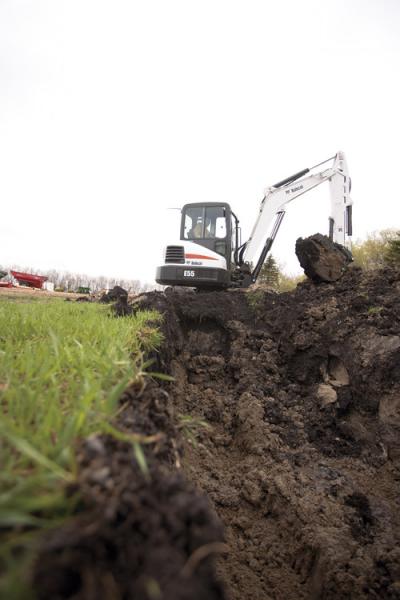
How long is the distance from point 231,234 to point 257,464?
23.4ft

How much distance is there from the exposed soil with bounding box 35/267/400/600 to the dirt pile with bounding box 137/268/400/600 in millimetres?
15

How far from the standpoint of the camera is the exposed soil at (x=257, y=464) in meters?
0.74

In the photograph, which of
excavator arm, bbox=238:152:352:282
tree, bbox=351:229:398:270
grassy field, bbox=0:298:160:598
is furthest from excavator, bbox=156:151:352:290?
tree, bbox=351:229:398:270

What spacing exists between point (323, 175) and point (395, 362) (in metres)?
6.81

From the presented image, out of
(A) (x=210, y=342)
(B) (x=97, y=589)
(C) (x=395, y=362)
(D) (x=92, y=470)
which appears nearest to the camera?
(B) (x=97, y=589)

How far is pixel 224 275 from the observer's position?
926cm

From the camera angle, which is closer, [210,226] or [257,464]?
[257,464]

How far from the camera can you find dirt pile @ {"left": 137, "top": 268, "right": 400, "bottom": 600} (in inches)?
107

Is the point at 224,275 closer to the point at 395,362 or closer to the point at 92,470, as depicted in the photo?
the point at 395,362

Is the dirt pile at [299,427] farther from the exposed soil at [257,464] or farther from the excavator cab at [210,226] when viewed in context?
the excavator cab at [210,226]

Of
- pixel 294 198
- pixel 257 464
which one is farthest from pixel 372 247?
pixel 257 464

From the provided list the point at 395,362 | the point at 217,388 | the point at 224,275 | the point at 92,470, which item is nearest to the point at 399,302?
the point at 395,362

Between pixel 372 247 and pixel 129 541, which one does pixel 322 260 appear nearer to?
pixel 129 541

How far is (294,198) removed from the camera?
10.1 m
